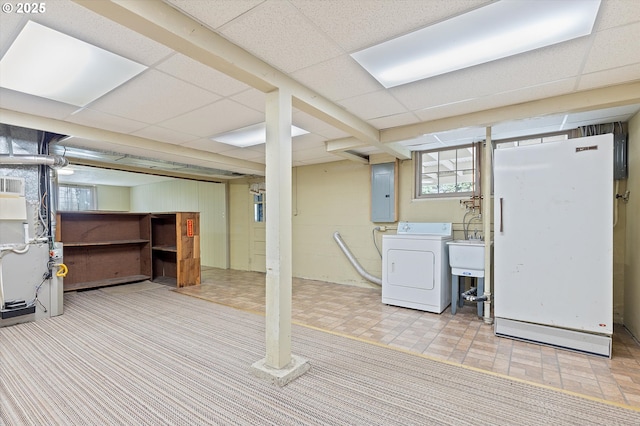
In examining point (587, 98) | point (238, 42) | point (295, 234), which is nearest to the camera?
point (238, 42)

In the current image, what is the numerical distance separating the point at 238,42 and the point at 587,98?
2887 mm

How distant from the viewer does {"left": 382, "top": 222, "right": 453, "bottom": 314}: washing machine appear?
146 inches

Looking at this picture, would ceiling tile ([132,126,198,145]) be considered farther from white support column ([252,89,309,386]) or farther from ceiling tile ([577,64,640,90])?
ceiling tile ([577,64,640,90])

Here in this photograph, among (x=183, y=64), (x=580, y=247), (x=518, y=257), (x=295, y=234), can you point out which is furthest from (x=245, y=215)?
(x=580, y=247)

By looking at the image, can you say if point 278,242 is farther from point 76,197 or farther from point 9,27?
point 76,197

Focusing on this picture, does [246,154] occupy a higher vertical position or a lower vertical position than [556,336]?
A: higher

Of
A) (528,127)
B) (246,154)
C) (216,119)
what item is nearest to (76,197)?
(246,154)

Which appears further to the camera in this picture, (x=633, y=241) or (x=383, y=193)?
(x=383, y=193)

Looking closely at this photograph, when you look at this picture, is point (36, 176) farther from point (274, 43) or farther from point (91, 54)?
point (274, 43)

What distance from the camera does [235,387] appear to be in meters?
2.09

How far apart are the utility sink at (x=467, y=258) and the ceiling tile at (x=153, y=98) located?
314 centimetres

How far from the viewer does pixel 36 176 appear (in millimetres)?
3631

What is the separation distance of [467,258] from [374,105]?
2108 mm

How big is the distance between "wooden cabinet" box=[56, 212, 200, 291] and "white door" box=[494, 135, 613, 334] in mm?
4835
